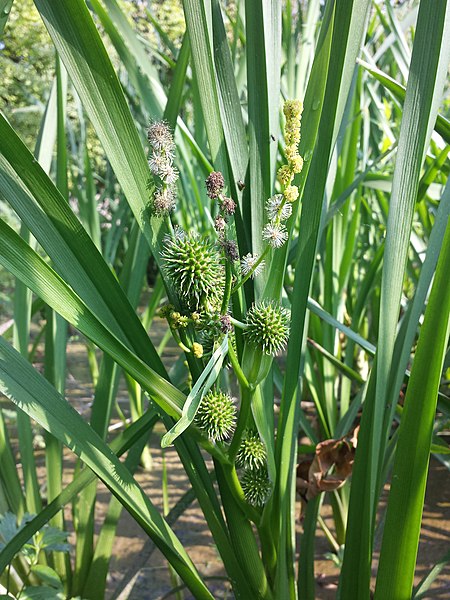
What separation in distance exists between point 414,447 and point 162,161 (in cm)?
28

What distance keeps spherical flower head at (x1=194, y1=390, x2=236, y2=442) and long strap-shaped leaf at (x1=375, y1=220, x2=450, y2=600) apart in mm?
131

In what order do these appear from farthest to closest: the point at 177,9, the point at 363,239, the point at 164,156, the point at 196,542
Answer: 1. the point at 177,9
2. the point at 363,239
3. the point at 196,542
4. the point at 164,156

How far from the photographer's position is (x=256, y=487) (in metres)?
0.52

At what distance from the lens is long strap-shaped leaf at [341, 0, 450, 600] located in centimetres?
44

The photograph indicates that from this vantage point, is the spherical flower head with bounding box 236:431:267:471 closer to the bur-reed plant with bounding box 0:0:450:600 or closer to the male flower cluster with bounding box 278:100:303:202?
the bur-reed plant with bounding box 0:0:450:600

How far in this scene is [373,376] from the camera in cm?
54

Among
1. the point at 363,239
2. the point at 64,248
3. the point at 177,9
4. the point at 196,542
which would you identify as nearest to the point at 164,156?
the point at 64,248

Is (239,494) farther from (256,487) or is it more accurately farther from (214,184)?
(214,184)

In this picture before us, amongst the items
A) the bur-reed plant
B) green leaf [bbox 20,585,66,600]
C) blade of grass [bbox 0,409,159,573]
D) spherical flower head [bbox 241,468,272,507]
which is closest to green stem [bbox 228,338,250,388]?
the bur-reed plant

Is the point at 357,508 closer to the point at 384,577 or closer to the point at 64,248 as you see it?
the point at 384,577

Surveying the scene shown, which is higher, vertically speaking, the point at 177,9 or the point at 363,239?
the point at 177,9

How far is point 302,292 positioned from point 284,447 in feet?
0.44

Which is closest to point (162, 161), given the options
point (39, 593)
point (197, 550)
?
point (39, 593)

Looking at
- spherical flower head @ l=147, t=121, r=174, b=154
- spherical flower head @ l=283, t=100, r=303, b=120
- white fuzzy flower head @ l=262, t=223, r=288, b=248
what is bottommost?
white fuzzy flower head @ l=262, t=223, r=288, b=248
